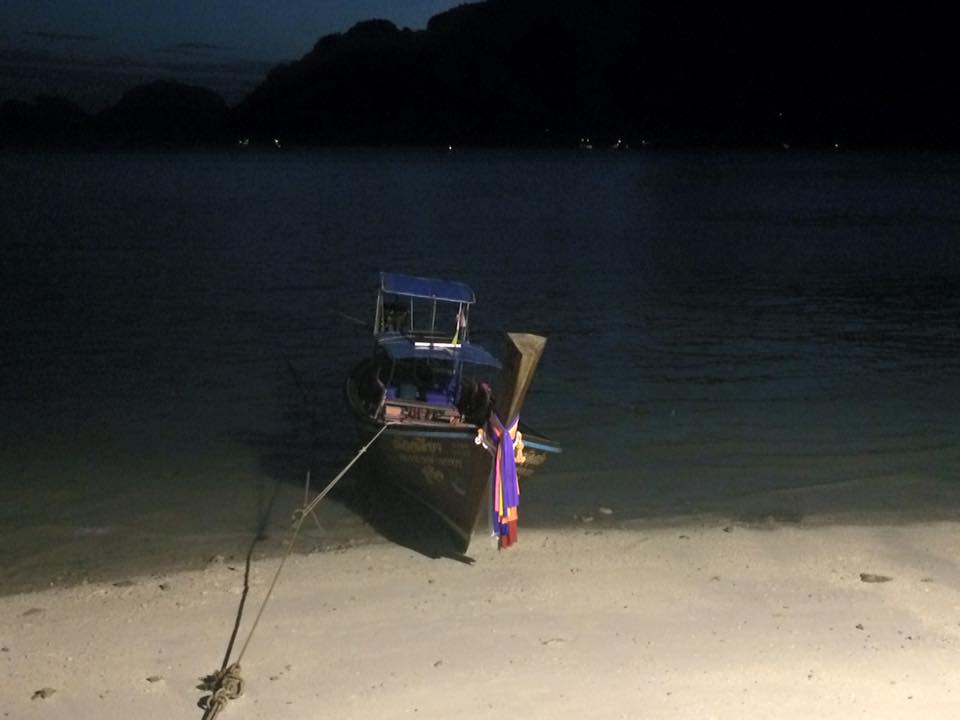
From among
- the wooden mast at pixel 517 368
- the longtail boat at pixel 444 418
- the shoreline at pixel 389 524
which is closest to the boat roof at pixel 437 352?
the longtail boat at pixel 444 418

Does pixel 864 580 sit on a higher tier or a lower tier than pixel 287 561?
higher

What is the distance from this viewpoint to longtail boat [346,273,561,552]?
26.4ft

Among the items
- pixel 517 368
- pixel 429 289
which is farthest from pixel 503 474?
pixel 429 289

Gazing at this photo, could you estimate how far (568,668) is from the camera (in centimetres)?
640

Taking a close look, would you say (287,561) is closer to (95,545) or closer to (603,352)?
(95,545)

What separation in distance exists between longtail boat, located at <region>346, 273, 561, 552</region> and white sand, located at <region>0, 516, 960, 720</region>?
0.57m

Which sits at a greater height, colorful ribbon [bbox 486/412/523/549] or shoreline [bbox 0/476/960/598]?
colorful ribbon [bbox 486/412/523/549]

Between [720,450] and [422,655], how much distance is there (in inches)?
281

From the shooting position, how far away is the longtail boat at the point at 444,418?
316 inches

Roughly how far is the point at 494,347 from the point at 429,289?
8.92 m

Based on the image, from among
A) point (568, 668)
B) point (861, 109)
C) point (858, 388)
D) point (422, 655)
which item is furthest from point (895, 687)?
point (861, 109)

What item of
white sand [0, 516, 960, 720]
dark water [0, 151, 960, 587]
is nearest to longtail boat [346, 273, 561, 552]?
white sand [0, 516, 960, 720]

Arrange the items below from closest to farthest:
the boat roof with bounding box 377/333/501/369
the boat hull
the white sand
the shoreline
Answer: the white sand < the boat hull < the shoreline < the boat roof with bounding box 377/333/501/369

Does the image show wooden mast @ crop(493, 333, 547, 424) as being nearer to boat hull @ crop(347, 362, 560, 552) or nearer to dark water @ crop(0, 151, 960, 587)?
boat hull @ crop(347, 362, 560, 552)
